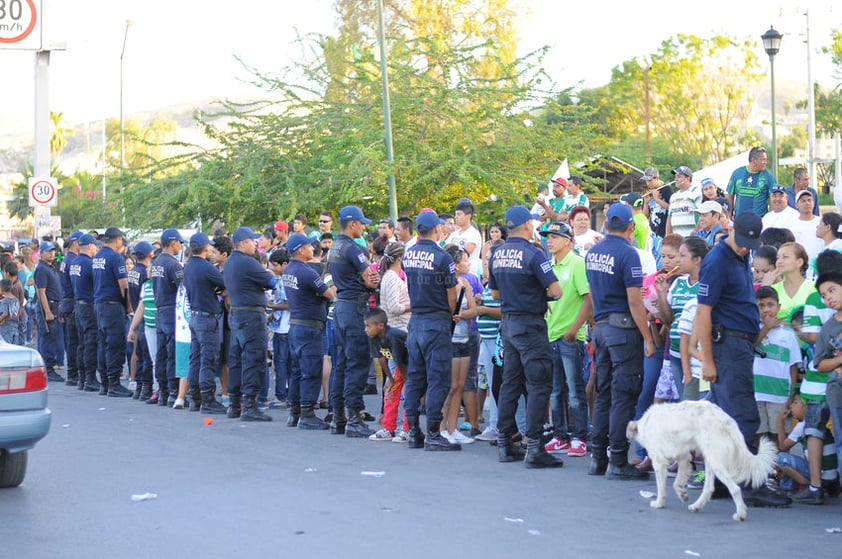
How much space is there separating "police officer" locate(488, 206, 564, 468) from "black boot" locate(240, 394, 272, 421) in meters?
4.30

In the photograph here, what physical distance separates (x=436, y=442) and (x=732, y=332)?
3.66 metres

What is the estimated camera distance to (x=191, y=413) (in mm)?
14070

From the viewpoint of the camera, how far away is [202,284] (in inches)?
545

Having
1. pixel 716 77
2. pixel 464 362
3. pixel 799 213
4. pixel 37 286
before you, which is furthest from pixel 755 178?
pixel 716 77

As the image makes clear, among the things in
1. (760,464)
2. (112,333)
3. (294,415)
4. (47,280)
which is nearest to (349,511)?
(760,464)

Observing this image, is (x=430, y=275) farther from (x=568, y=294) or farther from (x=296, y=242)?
(x=296, y=242)

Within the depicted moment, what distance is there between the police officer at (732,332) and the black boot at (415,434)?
363cm

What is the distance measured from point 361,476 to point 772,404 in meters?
3.43

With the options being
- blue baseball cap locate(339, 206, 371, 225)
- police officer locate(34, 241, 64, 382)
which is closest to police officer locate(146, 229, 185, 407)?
blue baseball cap locate(339, 206, 371, 225)

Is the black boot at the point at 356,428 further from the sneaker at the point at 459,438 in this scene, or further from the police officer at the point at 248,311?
the police officer at the point at 248,311

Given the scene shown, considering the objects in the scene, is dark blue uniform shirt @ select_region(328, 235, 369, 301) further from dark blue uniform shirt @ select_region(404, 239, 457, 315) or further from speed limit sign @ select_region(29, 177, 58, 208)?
speed limit sign @ select_region(29, 177, 58, 208)

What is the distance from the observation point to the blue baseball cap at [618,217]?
9.30 metres

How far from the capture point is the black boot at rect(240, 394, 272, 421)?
1330 cm

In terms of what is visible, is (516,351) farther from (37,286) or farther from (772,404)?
(37,286)
